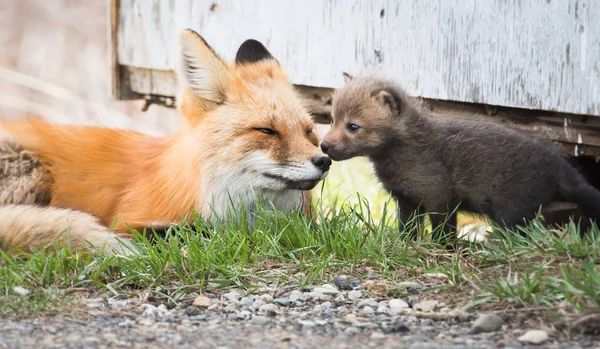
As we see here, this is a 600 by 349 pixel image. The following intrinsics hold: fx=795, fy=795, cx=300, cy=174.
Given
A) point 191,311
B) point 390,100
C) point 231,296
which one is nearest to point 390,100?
point 390,100

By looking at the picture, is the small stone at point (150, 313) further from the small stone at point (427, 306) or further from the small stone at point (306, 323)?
the small stone at point (427, 306)

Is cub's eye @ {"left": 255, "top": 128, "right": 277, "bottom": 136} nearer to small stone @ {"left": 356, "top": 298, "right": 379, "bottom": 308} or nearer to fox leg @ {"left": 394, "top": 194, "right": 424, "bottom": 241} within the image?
fox leg @ {"left": 394, "top": 194, "right": 424, "bottom": 241}

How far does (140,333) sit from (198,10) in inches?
181

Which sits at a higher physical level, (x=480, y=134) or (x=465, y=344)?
(x=480, y=134)

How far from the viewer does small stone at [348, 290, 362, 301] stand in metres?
4.02

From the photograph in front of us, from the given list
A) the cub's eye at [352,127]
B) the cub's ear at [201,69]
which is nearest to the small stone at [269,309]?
the cub's eye at [352,127]

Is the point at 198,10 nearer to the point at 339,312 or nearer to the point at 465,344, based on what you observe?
the point at 339,312

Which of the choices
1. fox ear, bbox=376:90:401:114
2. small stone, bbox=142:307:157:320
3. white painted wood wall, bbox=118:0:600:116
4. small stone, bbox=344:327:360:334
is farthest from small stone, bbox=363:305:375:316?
white painted wood wall, bbox=118:0:600:116

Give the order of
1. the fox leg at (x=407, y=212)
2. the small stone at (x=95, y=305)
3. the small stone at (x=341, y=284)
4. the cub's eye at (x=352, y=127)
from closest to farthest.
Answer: the small stone at (x=95, y=305), the small stone at (x=341, y=284), the fox leg at (x=407, y=212), the cub's eye at (x=352, y=127)

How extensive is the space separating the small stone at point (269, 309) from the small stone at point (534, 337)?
117cm

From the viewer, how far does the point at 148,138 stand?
596cm

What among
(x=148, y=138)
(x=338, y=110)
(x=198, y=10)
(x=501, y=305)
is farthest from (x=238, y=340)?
(x=198, y=10)

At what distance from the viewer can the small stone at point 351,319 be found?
367 centimetres

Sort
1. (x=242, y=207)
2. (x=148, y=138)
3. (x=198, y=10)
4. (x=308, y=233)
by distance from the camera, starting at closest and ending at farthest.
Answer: (x=308, y=233) → (x=242, y=207) → (x=148, y=138) → (x=198, y=10)
